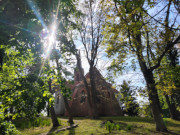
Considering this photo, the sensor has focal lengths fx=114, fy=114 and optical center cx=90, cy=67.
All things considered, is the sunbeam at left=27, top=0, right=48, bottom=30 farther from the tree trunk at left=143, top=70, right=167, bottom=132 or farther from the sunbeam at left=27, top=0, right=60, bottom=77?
the tree trunk at left=143, top=70, right=167, bottom=132

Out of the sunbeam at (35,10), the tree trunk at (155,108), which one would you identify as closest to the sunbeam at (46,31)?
the sunbeam at (35,10)

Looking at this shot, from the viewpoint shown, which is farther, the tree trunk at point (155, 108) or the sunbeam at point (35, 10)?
the tree trunk at point (155, 108)

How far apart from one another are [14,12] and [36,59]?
70.7 inches

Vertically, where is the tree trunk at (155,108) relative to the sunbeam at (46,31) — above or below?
below

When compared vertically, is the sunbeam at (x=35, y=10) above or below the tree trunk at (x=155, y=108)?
above

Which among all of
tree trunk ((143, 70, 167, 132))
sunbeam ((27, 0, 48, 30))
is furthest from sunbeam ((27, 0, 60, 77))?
tree trunk ((143, 70, 167, 132))

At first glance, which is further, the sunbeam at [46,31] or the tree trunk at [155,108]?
the tree trunk at [155,108]

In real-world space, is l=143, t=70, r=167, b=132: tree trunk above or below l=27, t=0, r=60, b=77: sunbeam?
below

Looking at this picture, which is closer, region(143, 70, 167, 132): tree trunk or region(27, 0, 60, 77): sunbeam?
region(27, 0, 60, 77): sunbeam

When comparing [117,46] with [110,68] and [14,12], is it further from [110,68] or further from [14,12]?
[14,12]

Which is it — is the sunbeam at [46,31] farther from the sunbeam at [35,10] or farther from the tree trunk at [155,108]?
the tree trunk at [155,108]

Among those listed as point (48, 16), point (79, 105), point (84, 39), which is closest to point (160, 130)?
point (48, 16)

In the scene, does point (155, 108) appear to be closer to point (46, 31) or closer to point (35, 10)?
point (46, 31)

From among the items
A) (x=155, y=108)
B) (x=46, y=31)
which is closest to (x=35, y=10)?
(x=46, y=31)
